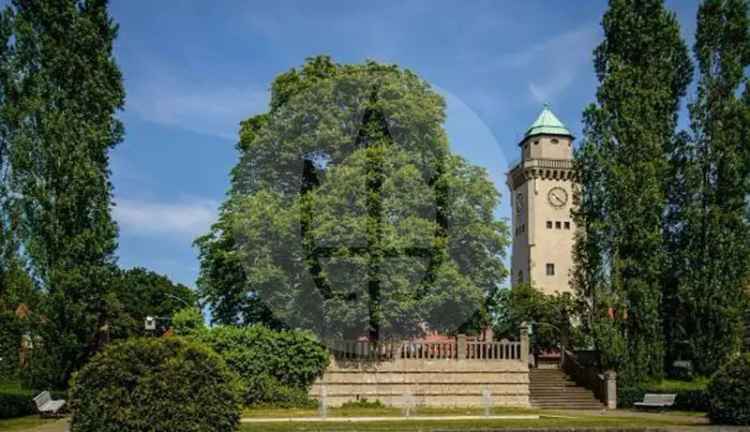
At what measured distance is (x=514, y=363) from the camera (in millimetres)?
34219

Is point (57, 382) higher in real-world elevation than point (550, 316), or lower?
lower

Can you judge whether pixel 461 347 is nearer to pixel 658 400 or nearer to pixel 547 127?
pixel 658 400

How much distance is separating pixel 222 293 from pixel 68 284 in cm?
692

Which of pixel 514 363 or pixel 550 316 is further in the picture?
pixel 550 316

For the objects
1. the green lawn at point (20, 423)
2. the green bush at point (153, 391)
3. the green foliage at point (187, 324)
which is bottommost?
the green lawn at point (20, 423)

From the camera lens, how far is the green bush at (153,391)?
555 inches

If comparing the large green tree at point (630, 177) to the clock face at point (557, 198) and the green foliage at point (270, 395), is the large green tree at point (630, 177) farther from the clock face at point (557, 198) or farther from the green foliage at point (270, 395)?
the clock face at point (557, 198)

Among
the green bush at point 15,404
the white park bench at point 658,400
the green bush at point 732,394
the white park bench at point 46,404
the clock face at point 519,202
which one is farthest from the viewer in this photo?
the clock face at point 519,202

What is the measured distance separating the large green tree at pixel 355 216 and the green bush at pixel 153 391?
15242 millimetres

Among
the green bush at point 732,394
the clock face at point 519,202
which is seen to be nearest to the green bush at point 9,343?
the green bush at point 732,394

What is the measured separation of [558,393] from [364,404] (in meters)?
8.51

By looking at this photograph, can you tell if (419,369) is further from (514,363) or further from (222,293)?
(222,293)

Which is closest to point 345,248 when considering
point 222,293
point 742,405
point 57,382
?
point 222,293

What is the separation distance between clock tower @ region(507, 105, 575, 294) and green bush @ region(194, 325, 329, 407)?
59679 millimetres
